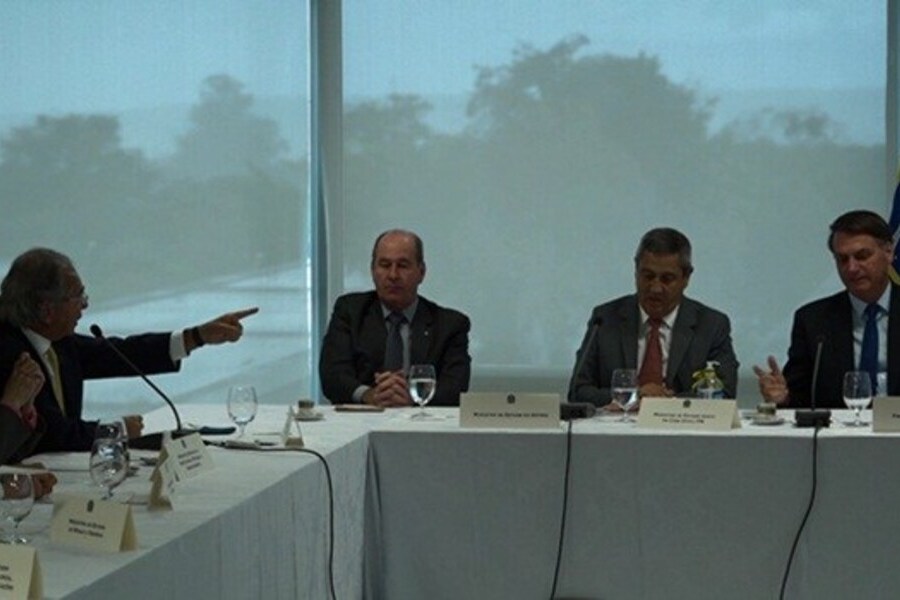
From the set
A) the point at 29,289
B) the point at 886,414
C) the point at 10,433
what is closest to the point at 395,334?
the point at 29,289

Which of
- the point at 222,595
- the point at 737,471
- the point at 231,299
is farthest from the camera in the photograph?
the point at 231,299

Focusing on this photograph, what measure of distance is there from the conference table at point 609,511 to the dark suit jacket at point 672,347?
0.76m

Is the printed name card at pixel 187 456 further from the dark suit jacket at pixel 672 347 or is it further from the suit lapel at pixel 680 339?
the suit lapel at pixel 680 339

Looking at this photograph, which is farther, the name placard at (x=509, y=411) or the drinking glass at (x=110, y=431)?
the name placard at (x=509, y=411)

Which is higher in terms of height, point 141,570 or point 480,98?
point 480,98

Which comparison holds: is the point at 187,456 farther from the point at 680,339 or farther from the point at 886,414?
the point at 680,339

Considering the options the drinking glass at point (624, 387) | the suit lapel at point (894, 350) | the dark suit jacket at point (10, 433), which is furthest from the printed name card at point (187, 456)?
the suit lapel at point (894, 350)

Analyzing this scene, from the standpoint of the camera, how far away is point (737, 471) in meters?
3.78

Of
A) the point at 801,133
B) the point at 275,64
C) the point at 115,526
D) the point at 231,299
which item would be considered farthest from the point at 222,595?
the point at 801,133

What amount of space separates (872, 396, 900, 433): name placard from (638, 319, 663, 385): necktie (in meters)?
1.05

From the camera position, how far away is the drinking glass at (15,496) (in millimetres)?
2359

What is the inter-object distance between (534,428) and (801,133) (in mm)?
3158

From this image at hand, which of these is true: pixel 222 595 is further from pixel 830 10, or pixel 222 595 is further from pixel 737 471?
pixel 830 10

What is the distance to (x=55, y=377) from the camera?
3836 millimetres
